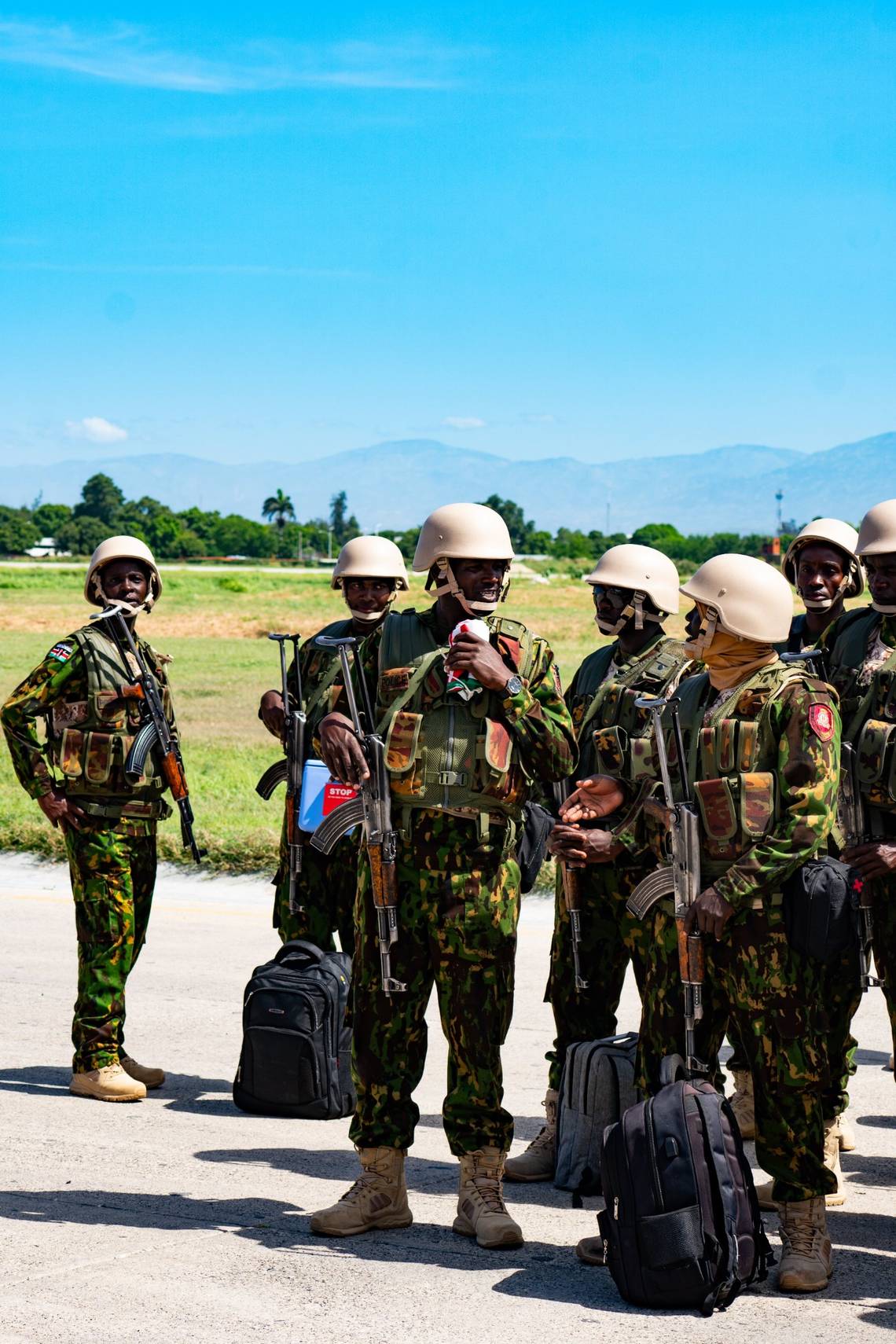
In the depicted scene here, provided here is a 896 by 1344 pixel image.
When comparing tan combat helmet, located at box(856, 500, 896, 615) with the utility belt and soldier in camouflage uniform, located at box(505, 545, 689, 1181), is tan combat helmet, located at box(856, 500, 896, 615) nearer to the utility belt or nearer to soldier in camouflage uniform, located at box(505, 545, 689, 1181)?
soldier in camouflage uniform, located at box(505, 545, 689, 1181)

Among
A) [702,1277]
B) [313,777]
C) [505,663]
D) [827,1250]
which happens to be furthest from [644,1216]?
[313,777]

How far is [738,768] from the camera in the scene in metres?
4.94

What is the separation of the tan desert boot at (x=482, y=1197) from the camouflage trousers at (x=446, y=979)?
42 millimetres

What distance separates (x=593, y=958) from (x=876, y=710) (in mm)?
1390

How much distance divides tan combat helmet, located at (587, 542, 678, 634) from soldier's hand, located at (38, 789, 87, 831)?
97.4 inches

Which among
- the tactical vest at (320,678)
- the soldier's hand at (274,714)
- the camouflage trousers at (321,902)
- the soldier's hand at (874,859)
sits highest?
the tactical vest at (320,678)

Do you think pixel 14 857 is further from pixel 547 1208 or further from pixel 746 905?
pixel 746 905

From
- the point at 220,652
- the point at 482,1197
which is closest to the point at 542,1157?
the point at 482,1197

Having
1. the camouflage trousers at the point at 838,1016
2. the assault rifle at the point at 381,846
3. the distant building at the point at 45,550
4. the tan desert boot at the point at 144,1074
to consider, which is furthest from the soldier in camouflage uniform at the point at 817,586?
the distant building at the point at 45,550

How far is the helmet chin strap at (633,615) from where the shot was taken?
6309 mm

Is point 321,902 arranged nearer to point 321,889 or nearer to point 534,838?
point 321,889

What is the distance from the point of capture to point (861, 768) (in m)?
5.71

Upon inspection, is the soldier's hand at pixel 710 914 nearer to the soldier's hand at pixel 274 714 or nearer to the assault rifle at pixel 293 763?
the assault rifle at pixel 293 763

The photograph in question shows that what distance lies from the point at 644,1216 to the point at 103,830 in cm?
343
